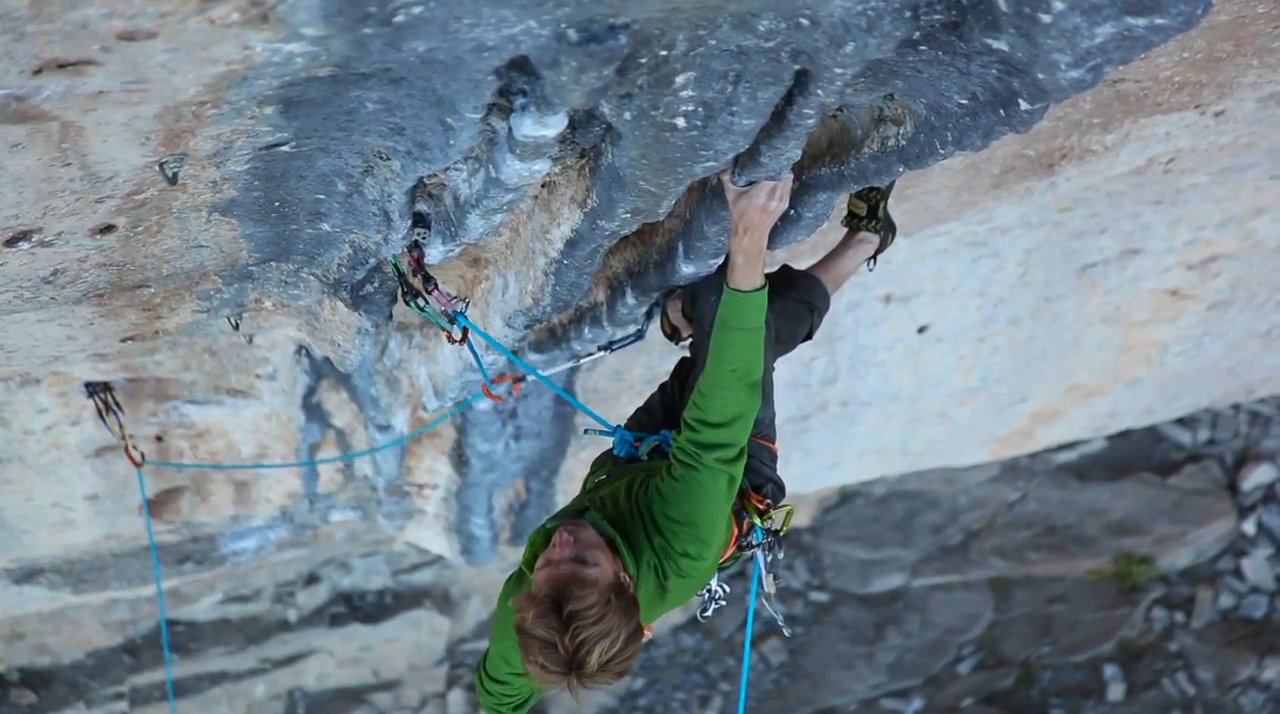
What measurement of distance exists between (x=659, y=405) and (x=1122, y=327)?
4.62 ft

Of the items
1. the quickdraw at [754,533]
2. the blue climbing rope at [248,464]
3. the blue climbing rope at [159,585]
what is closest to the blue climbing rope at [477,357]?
the blue climbing rope at [248,464]

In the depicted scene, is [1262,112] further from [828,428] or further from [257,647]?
[257,647]

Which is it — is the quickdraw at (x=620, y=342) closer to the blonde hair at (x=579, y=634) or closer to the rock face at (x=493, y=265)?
the rock face at (x=493, y=265)

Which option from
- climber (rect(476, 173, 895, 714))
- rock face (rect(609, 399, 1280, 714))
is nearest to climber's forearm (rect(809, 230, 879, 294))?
climber (rect(476, 173, 895, 714))

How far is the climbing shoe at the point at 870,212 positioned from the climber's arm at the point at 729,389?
1.68 feet

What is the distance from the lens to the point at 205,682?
316cm

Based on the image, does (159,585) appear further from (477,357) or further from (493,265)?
(493,265)

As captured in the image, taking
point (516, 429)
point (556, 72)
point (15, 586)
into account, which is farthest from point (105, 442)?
point (556, 72)

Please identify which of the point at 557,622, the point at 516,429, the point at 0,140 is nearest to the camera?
the point at 0,140

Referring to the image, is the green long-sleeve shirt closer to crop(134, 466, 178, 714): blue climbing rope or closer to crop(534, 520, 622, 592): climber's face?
crop(534, 520, 622, 592): climber's face

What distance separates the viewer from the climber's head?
1.17 m

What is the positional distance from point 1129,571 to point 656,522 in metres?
2.72

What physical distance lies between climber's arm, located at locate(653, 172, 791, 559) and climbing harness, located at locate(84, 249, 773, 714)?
218mm

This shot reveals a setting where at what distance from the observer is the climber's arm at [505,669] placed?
145 centimetres
